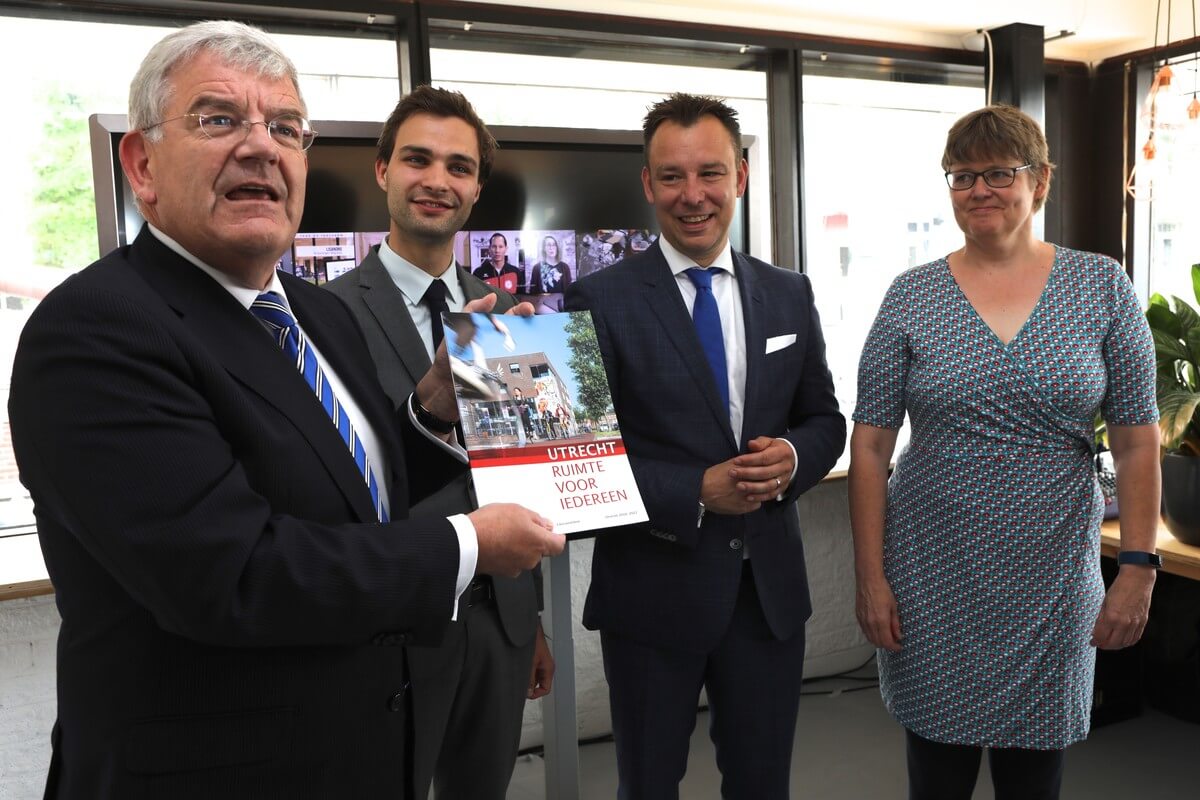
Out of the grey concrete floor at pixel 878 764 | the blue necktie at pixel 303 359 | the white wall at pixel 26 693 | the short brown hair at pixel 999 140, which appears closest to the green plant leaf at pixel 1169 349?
the short brown hair at pixel 999 140

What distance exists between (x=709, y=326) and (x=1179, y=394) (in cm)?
164

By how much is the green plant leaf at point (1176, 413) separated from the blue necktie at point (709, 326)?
1502 mm

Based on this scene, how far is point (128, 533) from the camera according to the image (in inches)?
38.4

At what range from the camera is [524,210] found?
3096mm

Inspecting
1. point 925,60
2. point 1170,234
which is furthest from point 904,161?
point 1170,234

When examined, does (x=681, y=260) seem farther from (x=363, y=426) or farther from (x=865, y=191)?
(x=865, y=191)

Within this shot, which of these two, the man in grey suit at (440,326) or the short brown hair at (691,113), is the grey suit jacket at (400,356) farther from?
the short brown hair at (691,113)

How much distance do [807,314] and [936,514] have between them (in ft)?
1.61

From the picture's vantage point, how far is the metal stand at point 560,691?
2.26 meters

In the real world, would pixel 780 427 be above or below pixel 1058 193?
below

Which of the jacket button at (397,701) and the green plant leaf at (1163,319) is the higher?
the green plant leaf at (1163,319)

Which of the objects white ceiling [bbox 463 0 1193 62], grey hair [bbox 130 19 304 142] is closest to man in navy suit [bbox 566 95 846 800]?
grey hair [bbox 130 19 304 142]

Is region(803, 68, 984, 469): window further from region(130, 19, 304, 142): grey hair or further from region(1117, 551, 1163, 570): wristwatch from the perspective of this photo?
region(130, 19, 304, 142): grey hair

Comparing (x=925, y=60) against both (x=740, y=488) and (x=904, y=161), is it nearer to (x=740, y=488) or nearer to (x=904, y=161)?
(x=904, y=161)
